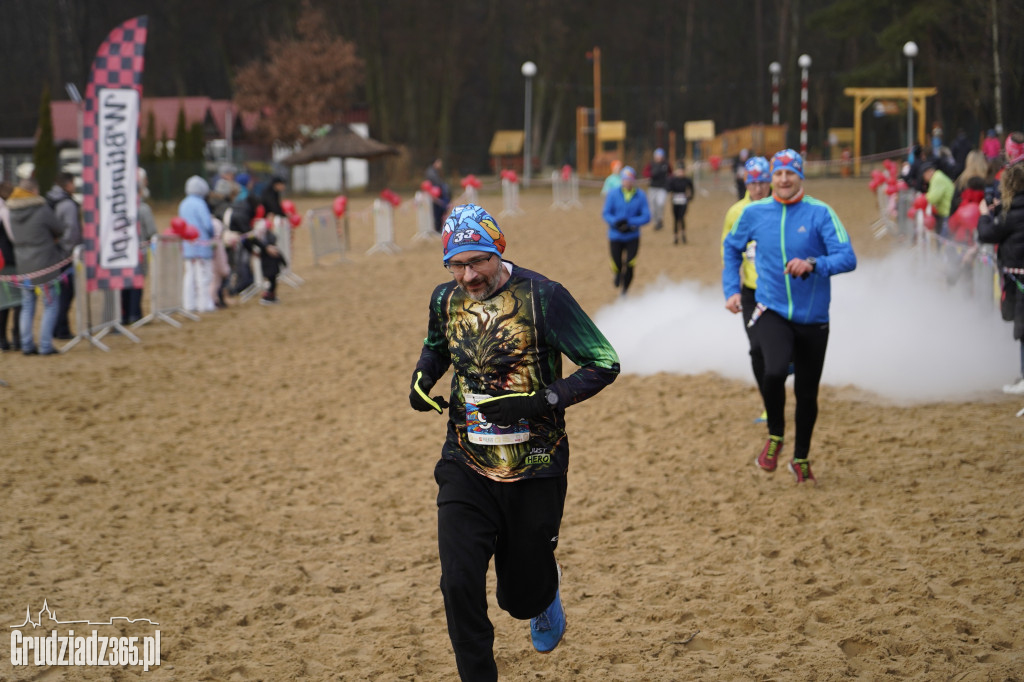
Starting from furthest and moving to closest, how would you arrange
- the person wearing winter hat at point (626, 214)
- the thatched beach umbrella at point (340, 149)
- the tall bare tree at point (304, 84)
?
the tall bare tree at point (304, 84), the thatched beach umbrella at point (340, 149), the person wearing winter hat at point (626, 214)

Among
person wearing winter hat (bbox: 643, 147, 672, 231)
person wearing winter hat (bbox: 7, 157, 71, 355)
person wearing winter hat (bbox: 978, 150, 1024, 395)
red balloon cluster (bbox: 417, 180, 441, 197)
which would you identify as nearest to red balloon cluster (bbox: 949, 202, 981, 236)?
person wearing winter hat (bbox: 978, 150, 1024, 395)

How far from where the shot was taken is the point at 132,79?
1266 centimetres

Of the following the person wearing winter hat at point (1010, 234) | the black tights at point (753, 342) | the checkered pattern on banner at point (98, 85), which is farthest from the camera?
the checkered pattern on banner at point (98, 85)

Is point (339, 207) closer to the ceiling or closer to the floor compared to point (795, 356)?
closer to the ceiling

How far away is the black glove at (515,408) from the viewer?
3.97 metres

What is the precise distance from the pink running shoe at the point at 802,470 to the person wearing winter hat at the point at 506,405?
3.53 meters

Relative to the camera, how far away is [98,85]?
41.1ft

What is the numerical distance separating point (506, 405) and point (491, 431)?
0.18 meters

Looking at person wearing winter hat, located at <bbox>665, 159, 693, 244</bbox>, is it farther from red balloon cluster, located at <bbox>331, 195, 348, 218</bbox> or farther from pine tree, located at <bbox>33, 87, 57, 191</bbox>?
pine tree, located at <bbox>33, 87, 57, 191</bbox>

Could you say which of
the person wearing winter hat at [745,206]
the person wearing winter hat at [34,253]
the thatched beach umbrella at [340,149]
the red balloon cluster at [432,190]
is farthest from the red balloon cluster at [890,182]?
the thatched beach umbrella at [340,149]

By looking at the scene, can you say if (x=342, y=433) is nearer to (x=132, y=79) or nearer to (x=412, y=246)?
(x=132, y=79)

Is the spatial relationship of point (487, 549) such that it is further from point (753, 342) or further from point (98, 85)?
point (98, 85)

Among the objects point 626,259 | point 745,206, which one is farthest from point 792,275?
point 626,259

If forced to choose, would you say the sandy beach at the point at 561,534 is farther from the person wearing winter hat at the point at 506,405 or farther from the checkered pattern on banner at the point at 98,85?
the checkered pattern on banner at the point at 98,85
